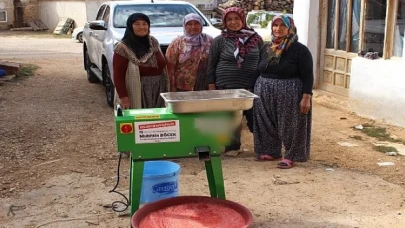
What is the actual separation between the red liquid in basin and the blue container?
0.51 meters

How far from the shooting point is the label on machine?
3.32 metres

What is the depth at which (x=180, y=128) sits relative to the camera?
11.0 feet

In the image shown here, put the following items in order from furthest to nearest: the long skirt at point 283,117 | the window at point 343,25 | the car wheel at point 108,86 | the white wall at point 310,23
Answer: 1. the white wall at point 310,23
2. the car wheel at point 108,86
3. the window at point 343,25
4. the long skirt at point 283,117

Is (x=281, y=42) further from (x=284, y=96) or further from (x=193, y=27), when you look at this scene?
(x=193, y=27)

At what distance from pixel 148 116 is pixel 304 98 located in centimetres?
205

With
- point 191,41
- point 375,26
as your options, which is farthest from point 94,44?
point 375,26

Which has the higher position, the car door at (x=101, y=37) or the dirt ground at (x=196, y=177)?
the car door at (x=101, y=37)

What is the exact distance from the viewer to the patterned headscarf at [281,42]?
4.80m

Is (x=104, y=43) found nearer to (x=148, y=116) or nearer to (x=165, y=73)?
(x=165, y=73)

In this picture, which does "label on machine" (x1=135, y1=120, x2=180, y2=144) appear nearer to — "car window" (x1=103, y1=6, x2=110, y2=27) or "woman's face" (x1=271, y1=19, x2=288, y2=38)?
"woman's face" (x1=271, y1=19, x2=288, y2=38)

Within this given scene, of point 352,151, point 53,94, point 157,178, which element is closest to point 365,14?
point 352,151

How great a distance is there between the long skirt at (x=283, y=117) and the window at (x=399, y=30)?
2.56 m

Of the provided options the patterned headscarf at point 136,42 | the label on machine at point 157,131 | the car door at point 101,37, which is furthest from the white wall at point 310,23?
the label on machine at point 157,131

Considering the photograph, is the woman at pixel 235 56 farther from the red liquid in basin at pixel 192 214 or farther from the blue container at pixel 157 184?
the red liquid in basin at pixel 192 214
